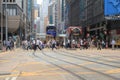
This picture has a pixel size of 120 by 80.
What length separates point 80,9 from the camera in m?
129

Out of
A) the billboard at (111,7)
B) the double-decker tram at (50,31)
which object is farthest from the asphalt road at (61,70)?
the double-decker tram at (50,31)

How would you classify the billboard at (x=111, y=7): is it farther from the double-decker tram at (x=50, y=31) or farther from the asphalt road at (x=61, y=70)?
the asphalt road at (x=61, y=70)

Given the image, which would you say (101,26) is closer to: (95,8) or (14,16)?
(95,8)

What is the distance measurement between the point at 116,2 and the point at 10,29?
249 ft

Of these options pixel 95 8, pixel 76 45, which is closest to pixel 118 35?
pixel 76 45

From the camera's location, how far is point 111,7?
6881 cm

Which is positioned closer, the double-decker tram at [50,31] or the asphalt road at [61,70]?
the asphalt road at [61,70]

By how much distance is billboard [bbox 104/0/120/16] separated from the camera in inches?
2687

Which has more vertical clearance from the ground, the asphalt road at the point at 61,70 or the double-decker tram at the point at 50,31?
the double-decker tram at the point at 50,31

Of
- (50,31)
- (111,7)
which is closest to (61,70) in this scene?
(111,7)

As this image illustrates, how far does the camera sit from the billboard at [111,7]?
68.2 m

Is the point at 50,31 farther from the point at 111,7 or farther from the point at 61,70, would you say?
the point at 61,70

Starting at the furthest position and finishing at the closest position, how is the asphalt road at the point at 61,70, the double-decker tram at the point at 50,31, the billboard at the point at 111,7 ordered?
the double-decker tram at the point at 50,31 → the billboard at the point at 111,7 → the asphalt road at the point at 61,70

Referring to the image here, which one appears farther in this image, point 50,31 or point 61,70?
point 50,31
